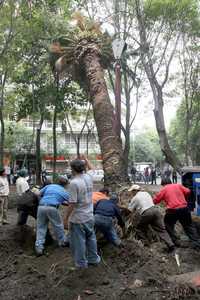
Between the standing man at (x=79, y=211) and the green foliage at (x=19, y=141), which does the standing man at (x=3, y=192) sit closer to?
the standing man at (x=79, y=211)

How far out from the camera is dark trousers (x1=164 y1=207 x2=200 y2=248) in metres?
9.28

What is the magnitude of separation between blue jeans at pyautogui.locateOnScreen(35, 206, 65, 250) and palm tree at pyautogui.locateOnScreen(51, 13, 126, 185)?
161 inches

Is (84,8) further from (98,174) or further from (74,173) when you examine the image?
(98,174)

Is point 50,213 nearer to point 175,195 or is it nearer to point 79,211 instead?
point 79,211

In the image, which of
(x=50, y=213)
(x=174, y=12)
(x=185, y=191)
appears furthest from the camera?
(x=174, y=12)

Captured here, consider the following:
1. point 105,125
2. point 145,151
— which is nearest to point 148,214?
point 105,125

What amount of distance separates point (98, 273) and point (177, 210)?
2.54 meters

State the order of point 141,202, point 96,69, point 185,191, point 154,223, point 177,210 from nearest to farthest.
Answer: point 177,210
point 185,191
point 141,202
point 154,223
point 96,69

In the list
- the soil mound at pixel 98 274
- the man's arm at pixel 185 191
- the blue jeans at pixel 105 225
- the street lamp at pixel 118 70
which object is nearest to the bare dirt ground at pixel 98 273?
the soil mound at pixel 98 274

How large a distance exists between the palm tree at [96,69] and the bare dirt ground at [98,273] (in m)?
4.02

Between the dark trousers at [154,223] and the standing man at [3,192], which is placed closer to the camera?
the dark trousers at [154,223]

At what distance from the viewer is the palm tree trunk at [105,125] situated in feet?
42.5

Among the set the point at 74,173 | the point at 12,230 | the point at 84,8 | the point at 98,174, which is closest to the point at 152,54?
the point at 84,8

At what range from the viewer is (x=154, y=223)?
9.82 m
